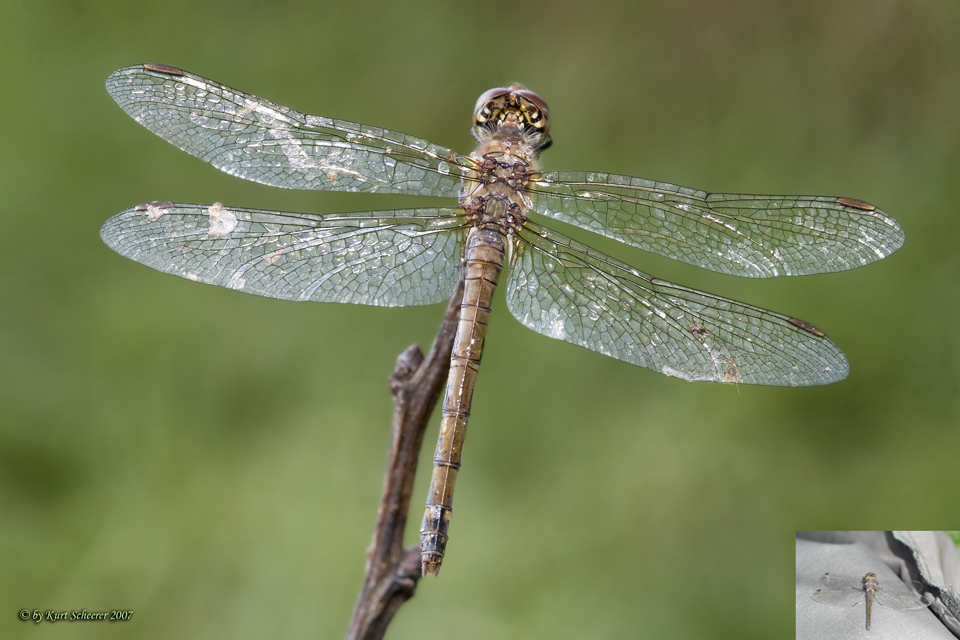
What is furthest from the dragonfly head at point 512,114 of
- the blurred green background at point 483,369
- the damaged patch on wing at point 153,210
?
the blurred green background at point 483,369

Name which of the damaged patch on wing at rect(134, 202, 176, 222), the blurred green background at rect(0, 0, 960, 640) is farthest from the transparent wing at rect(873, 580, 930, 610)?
the damaged patch on wing at rect(134, 202, 176, 222)

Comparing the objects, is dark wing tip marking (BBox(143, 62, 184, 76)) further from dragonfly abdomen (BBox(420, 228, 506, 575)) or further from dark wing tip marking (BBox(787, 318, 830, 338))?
dark wing tip marking (BBox(787, 318, 830, 338))

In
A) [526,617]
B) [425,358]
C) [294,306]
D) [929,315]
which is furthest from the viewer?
[294,306]

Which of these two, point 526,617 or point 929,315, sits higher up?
point 929,315

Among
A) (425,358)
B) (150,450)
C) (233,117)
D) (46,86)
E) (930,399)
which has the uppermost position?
(46,86)

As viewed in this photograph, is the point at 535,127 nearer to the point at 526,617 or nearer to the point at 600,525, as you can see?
the point at 600,525

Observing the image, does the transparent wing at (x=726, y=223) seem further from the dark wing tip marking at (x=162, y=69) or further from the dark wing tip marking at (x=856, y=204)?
the dark wing tip marking at (x=162, y=69)

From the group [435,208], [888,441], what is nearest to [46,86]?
[435,208]

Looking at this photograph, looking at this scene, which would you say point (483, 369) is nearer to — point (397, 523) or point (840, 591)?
point (397, 523)
